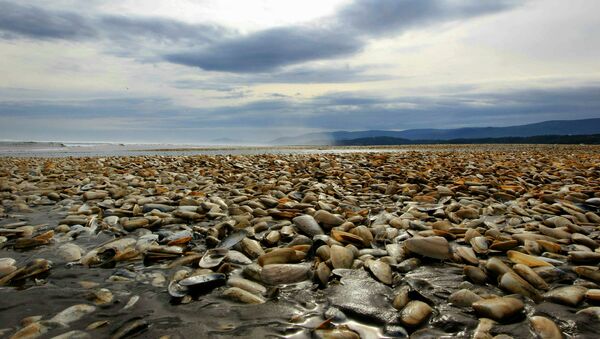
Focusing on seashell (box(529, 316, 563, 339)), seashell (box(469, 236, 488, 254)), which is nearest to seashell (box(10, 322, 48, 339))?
seashell (box(529, 316, 563, 339))

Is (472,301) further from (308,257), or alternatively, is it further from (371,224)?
(371,224)

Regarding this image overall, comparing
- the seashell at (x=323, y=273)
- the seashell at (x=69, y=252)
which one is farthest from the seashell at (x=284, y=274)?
the seashell at (x=69, y=252)

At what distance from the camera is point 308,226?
4137 mm

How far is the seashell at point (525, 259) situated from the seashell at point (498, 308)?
0.77 m

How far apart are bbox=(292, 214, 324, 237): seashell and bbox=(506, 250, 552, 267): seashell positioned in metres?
1.86

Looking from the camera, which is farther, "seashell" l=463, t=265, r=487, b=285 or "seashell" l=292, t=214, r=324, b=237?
"seashell" l=292, t=214, r=324, b=237

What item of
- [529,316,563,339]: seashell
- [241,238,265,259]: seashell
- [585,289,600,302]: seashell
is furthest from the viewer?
[241,238,265,259]: seashell

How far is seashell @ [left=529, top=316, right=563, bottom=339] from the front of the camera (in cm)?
207

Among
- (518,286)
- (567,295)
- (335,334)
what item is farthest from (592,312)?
(335,334)

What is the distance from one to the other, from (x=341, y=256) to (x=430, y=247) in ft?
2.80

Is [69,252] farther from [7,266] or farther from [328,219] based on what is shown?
[328,219]

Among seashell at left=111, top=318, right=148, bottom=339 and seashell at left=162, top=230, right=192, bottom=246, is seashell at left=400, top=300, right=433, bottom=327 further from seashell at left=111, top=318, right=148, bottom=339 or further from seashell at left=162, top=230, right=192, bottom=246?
seashell at left=162, top=230, right=192, bottom=246

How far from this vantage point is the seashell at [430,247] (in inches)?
130

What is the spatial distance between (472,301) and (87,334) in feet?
8.13
